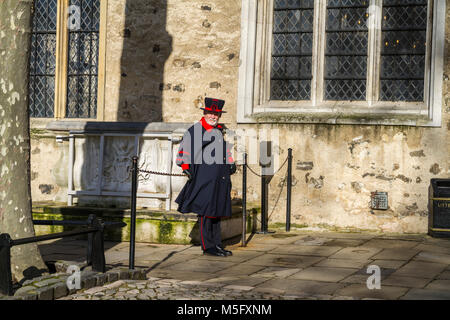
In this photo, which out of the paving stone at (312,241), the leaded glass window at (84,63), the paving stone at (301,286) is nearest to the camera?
the paving stone at (301,286)

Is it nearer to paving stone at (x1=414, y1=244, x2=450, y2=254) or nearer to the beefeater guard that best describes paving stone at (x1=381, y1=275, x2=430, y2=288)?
paving stone at (x1=414, y1=244, x2=450, y2=254)

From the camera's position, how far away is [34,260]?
5.61 metres

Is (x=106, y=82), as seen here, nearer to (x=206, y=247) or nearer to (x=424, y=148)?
(x=206, y=247)

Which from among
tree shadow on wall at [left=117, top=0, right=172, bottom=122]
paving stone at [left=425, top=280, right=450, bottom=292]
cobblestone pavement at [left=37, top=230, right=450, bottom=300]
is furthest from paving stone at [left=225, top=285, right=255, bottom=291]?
tree shadow on wall at [left=117, top=0, right=172, bottom=122]

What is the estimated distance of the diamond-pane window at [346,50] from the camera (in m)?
10.1

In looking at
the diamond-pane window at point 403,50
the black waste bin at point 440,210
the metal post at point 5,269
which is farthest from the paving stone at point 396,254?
the metal post at point 5,269

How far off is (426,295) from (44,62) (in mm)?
8567

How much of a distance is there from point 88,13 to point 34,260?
693cm

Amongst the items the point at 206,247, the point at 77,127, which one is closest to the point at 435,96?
the point at 206,247

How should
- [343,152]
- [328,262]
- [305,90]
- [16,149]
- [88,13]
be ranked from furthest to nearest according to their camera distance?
[88,13], [305,90], [343,152], [328,262], [16,149]

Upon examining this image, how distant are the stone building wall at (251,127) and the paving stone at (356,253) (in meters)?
1.61

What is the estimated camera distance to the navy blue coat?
749cm

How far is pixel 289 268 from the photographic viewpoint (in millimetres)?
6762

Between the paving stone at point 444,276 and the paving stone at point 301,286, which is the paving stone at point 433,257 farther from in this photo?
the paving stone at point 301,286
